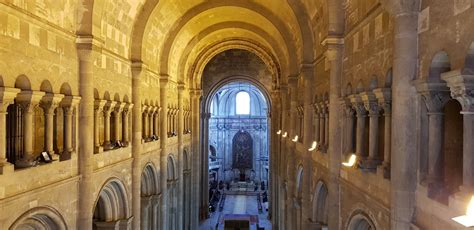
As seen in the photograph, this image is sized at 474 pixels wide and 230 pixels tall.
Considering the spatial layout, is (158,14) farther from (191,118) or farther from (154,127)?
(191,118)

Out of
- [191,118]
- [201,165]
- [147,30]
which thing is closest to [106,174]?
[147,30]

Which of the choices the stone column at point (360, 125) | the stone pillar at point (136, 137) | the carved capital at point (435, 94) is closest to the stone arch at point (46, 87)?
the stone pillar at point (136, 137)

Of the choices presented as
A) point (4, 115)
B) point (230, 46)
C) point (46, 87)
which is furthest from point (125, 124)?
point (230, 46)

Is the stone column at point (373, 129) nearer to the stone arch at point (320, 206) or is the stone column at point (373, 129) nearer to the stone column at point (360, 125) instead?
the stone column at point (360, 125)

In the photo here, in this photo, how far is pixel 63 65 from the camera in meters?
10.1

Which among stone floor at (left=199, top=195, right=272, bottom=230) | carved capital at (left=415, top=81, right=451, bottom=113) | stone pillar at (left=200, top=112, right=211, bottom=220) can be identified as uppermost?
carved capital at (left=415, top=81, right=451, bottom=113)

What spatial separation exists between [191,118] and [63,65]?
19.6 metres

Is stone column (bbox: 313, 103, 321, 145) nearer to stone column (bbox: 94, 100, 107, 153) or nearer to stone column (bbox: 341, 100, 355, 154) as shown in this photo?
stone column (bbox: 341, 100, 355, 154)

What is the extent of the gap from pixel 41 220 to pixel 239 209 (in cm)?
2869

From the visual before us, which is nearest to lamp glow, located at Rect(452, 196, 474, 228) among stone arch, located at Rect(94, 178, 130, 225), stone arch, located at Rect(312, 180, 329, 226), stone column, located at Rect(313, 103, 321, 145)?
stone arch, located at Rect(312, 180, 329, 226)

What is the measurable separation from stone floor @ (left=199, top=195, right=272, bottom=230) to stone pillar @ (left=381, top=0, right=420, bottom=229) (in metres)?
25.6

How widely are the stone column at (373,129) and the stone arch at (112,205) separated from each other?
8.63 metres

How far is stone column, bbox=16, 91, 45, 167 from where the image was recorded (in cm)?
840

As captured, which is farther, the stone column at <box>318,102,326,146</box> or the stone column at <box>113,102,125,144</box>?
the stone column at <box>113,102,125,144</box>
